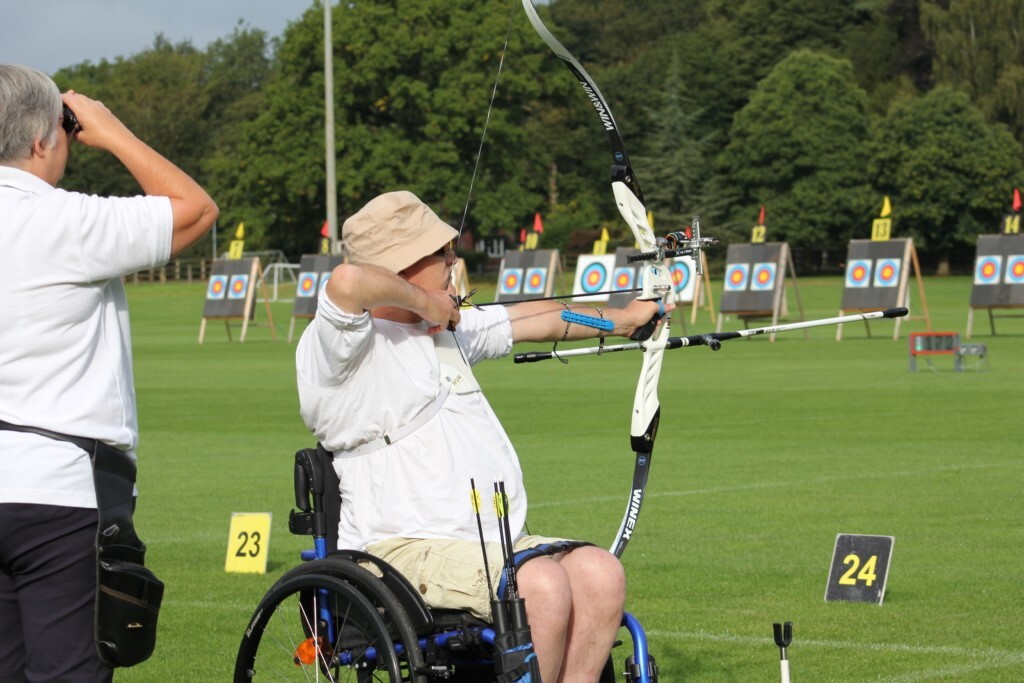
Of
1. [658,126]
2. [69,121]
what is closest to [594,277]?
[69,121]

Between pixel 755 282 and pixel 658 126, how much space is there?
42.2 metres

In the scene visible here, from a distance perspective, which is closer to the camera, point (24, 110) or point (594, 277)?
point (24, 110)

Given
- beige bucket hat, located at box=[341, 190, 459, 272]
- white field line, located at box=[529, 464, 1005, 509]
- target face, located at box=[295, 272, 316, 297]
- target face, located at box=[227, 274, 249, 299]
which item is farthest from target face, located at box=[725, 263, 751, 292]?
beige bucket hat, located at box=[341, 190, 459, 272]

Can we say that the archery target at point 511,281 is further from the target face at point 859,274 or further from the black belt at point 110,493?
the black belt at point 110,493

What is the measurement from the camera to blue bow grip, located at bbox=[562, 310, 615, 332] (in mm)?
4407

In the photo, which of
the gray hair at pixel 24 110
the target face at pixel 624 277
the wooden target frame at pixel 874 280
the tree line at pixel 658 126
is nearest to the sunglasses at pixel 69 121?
the gray hair at pixel 24 110

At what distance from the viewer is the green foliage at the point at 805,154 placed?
209 ft

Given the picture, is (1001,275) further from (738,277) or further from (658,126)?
(658,126)

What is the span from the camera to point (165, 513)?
9.00 metres

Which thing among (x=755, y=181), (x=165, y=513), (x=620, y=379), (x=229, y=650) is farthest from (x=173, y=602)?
(x=755, y=181)

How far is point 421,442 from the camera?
13.3ft

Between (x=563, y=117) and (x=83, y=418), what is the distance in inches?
2705

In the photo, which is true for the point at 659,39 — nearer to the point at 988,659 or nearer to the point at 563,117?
the point at 563,117

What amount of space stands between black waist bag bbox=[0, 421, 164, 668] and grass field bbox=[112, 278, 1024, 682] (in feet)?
7.14
